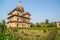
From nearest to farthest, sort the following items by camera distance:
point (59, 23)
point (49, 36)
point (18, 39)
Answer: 1. point (18, 39)
2. point (49, 36)
3. point (59, 23)

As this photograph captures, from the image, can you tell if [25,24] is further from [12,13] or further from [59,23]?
[59,23]

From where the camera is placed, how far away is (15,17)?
162 ft

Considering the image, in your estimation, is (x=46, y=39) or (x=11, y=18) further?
(x=11, y=18)

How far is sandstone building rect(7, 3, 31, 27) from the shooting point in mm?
48772

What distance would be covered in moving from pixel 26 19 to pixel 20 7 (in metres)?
4.41

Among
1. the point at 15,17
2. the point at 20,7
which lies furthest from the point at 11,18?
the point at 20,7

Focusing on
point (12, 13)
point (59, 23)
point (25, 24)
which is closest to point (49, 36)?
point (25, 24)

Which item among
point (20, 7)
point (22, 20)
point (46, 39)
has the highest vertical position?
point (20, 7)

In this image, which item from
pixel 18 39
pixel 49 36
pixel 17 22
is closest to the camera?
pixel 18 39

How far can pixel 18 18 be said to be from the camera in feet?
162

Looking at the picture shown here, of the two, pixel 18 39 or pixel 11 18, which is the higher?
pixel 11 18

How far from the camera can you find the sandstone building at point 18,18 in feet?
160

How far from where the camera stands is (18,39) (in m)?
9.70

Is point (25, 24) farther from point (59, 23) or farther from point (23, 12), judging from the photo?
point (59, 23)
